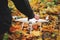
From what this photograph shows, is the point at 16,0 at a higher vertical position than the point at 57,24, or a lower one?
higher

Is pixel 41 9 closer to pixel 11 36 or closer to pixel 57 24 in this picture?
pixel 57 24

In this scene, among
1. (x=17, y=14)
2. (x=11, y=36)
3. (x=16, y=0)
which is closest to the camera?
(x=16, y=0)

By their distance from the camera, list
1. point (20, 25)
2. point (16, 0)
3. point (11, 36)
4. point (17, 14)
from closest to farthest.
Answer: point (16, 0) → point (11, 36) → point (20, 25) → point (17, 14)

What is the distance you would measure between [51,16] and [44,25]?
1.02 ft

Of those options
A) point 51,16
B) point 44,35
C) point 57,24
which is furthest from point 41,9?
point 44,35

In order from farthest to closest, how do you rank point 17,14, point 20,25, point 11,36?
point 17,14
point 20,25
point 11,36

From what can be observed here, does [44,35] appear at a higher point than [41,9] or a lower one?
lower

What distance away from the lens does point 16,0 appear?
6.87 ft

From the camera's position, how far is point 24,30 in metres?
3.22

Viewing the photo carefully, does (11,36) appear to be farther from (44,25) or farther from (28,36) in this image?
(44,25)

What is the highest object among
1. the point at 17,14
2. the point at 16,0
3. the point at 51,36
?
the point at 16,0

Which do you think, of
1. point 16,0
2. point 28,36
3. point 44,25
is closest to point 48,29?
point 44,25

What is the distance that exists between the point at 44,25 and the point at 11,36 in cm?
56

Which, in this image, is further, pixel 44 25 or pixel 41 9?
pixel 41 9
